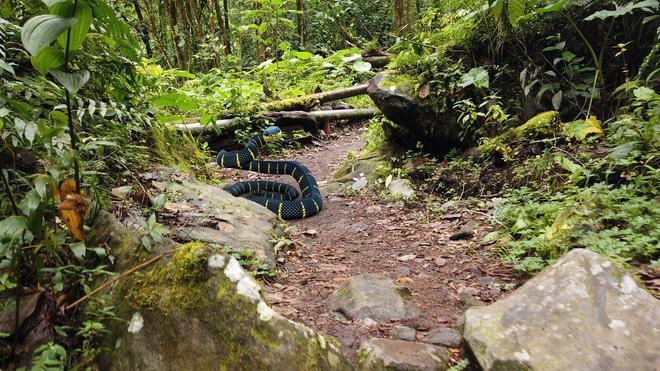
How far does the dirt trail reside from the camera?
8.05ft

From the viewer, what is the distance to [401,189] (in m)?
5.21

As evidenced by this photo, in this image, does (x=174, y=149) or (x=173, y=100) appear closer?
(x=173, y=100)

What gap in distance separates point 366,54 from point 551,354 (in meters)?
14.1

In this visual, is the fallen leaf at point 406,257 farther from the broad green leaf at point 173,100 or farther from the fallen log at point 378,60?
the fallen log at point 378,60

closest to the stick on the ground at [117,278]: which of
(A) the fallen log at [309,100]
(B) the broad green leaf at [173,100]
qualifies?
(B) the broad green leaf at [173,100]

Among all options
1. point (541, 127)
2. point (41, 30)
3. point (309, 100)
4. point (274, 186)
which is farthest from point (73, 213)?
point (309, 100)

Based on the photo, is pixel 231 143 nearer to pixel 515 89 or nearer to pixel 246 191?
pixel 246 191

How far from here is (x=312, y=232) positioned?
14.5 ft

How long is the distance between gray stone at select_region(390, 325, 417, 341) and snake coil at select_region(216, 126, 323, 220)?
2.83m

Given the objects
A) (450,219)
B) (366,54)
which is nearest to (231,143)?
(450,219)

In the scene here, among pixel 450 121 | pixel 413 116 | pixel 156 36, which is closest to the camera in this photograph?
pixel 450 121

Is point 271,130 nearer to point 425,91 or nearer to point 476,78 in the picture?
point 425,91

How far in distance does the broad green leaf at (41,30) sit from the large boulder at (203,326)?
3.27ft

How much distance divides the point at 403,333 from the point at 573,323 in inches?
31.8
